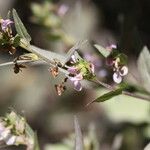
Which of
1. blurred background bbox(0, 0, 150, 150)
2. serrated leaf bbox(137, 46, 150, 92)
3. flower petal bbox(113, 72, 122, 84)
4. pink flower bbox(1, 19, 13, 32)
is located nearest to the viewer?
pink flower bbox(1, 19, 13, 32)

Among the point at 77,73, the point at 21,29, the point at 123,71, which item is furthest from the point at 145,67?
the point at 21,29

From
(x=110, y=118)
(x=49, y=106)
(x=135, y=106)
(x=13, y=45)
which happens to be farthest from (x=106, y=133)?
(x=13, y=45)

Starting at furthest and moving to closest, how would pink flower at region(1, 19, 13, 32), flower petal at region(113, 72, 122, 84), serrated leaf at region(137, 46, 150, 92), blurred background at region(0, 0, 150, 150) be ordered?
blurred background at region(0, 0, 150, 150) → serrated leaf at region(137, 46, 150, 92) → flower petal at region(113, 72, 122, 84) → pink flower at region(1, 19, 13, 32)

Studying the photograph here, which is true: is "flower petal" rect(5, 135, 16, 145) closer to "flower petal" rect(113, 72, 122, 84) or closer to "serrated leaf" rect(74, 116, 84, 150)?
"serrated leaf" rect(74, 116, 84, 150)

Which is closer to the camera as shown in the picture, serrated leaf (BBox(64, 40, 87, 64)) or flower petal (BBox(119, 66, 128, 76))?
serrated leaf (BBox(64, 40, 87, 64))

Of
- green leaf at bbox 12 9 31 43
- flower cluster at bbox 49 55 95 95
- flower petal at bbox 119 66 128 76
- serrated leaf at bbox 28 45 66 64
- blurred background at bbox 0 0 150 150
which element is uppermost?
green leaf at bbox 12 9 31 43

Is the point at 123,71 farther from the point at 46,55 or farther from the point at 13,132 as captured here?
the point at 13,132

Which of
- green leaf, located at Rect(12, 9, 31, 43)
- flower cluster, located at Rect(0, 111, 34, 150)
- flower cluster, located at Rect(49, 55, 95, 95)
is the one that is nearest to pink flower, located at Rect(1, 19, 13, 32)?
green leaf, located at Rect(12, 9, 31, 43)

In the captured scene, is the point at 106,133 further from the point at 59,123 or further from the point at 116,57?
the point at 116,57
